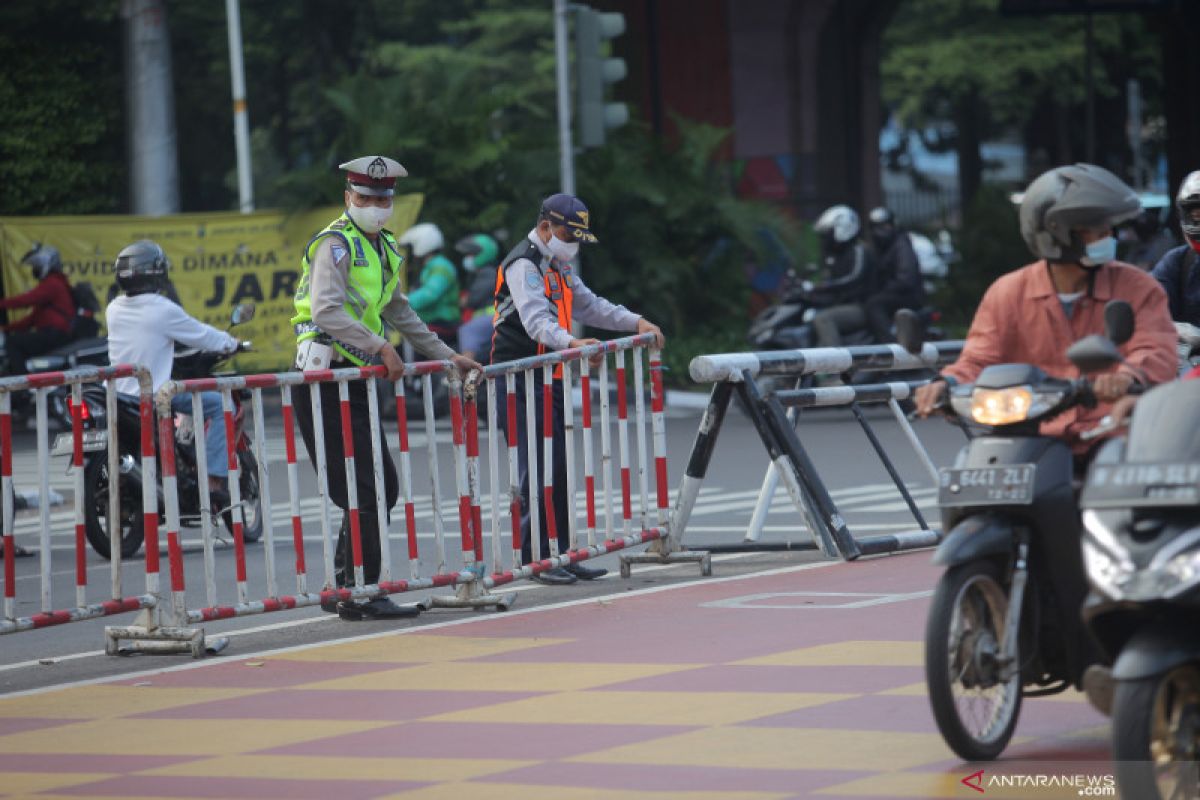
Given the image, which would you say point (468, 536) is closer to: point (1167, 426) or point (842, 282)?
point (1167, 426)

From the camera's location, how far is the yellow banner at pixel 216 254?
23.4 metres

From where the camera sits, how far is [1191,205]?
9.23m

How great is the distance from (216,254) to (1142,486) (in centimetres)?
1944

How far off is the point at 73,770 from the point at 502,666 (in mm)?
1976

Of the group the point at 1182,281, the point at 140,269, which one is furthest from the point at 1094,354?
the point at 140,269

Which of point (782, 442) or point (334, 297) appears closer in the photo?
point (334, 297)

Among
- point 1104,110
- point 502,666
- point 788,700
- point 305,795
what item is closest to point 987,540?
point 788,700

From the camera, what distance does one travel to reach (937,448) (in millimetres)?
17641

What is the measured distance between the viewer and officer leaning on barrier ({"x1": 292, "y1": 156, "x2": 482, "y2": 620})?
973 cm

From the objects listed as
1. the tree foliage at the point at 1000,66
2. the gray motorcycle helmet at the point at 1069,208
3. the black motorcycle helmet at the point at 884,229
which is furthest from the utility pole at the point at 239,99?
the gray motorcycle helmet at the point at 1069,208

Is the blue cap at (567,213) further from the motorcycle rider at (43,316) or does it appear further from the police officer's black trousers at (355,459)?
the motorcycle rider at (43,316)

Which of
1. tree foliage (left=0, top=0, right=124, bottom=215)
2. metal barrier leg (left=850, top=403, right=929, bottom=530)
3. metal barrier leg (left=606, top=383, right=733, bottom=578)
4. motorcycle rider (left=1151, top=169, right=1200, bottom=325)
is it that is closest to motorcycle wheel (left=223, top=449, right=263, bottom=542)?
metal barrier leg (left=606, top=383, right=733, bottom=578)

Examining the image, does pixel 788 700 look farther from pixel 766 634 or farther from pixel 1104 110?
pixel 1104 110

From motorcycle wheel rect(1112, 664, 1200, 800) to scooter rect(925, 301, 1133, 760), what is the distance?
0.73 m
